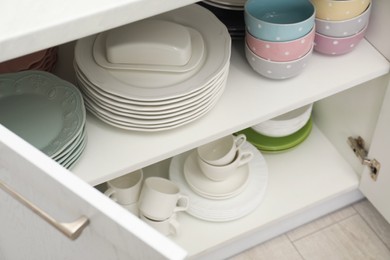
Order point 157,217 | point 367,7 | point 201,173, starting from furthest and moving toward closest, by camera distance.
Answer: point 201,173, point 157,217, point 367,7

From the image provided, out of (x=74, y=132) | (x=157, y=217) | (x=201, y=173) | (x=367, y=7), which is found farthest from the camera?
(x=201, y=173)

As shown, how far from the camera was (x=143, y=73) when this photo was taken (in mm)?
1026

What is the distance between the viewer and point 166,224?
1.21m

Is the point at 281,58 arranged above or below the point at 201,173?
above

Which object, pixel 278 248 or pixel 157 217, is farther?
pixel 278 248

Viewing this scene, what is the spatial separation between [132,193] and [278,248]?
1.21 feet

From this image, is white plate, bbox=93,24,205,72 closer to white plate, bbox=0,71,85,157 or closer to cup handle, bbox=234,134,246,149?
white plate, bbox=0,71,85,157

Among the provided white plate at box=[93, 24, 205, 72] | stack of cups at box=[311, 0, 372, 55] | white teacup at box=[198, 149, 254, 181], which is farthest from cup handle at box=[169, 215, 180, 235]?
stack of cups at box=[311, 0, 372, 55]

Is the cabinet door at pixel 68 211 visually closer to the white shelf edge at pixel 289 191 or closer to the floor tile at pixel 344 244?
the white shelf edge at pixel 289 191

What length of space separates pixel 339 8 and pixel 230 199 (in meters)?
0.46

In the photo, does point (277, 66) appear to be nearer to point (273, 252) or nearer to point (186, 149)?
point (186, 149)

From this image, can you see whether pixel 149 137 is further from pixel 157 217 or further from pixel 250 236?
pixel 250 236

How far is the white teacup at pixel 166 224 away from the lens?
1204 millimetres

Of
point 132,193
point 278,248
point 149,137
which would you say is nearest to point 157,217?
point 132,193
